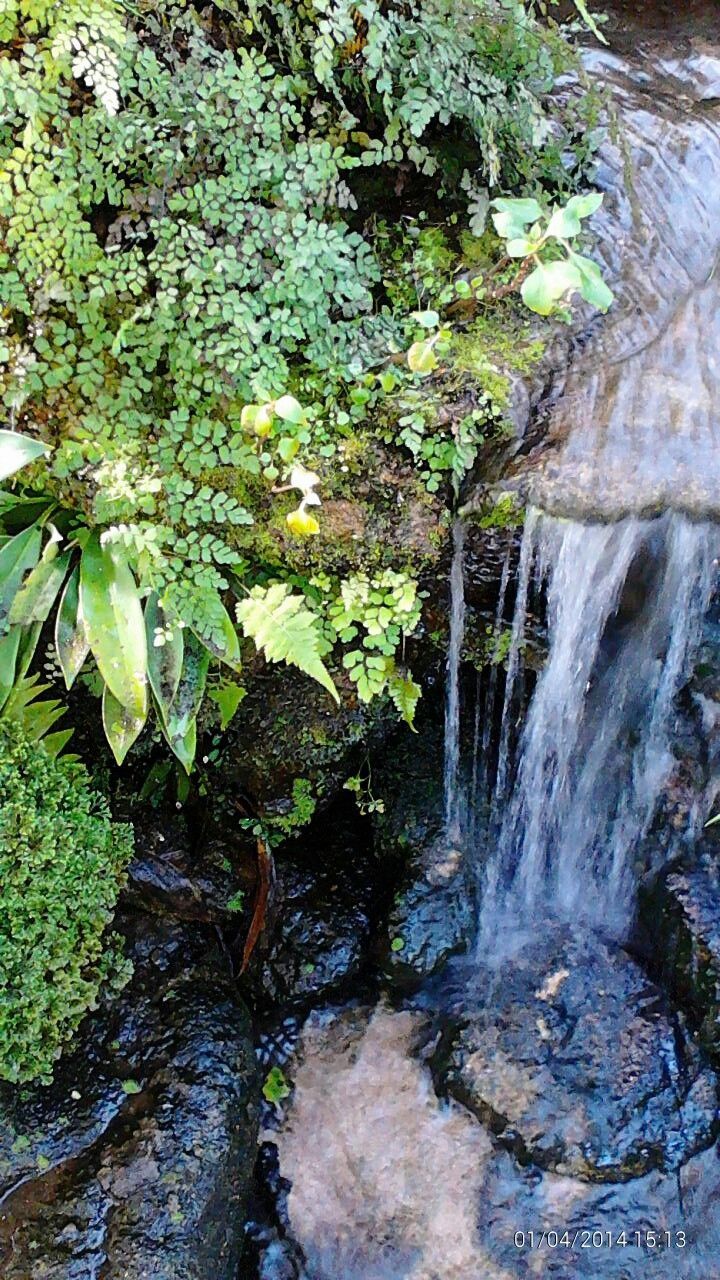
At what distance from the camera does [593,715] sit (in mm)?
3885

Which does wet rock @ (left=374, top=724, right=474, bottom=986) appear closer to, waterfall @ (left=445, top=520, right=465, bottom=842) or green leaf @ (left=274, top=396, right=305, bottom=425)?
waterfall @ (left=445, top=520, right=465, bottom=842)

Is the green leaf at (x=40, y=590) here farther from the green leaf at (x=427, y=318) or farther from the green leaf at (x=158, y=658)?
the green leaf at (x=427, y=318)

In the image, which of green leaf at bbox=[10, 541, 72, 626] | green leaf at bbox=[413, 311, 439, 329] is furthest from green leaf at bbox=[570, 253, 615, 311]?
green leaf at bbox=[10, 541, 72, 626]

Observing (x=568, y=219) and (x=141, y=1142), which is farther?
(x=141, y=1142)

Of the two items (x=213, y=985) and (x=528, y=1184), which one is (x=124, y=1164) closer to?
(x=213, y=985)

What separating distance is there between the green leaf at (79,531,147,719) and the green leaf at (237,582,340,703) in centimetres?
47

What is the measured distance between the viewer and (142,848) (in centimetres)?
394

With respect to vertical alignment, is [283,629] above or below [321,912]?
above

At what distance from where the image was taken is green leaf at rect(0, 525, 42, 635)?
3.11 metres

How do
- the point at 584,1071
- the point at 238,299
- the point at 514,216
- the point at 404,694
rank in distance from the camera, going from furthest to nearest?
the point at 584,1071
the point at 404,694
the point at 238,299
the point at 514,216

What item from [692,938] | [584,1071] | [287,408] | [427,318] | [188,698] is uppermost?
[427,318]

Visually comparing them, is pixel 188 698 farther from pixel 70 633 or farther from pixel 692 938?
pixel 692 938

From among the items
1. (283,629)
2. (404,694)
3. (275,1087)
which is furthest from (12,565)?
(275,1087)

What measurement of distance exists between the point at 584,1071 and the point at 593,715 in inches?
57.4
